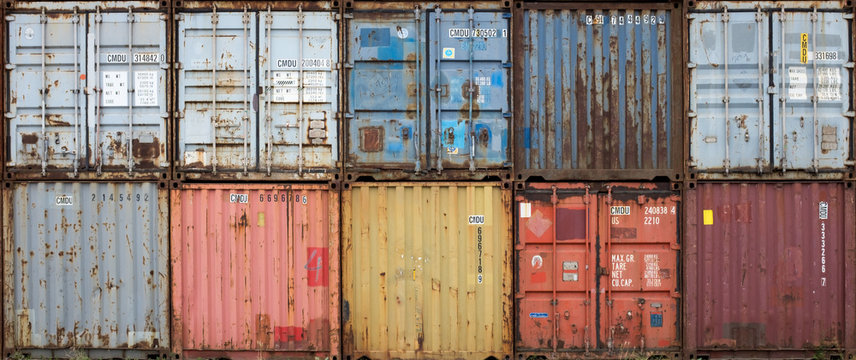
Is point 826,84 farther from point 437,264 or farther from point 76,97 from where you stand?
point 76,97

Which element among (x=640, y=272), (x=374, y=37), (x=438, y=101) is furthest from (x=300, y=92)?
(x=640, y=272)

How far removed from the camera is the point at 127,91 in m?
9.25

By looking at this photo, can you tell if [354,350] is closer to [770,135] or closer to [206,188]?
[206,188]

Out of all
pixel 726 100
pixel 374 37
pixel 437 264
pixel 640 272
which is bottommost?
pixel 640 272

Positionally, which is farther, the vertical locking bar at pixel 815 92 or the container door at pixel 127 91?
the container door at pixel 127 91

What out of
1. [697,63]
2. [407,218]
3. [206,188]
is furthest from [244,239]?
[697,63]

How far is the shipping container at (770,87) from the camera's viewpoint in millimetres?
9180

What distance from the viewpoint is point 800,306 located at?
30.2 feet

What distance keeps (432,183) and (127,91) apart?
438 cm

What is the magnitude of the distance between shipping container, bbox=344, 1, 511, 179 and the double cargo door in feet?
8.88

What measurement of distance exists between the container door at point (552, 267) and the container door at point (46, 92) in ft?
20.5

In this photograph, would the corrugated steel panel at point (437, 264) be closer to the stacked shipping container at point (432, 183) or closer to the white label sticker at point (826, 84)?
the stacked shipping container at point (432, 183)

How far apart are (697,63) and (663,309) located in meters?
3.40

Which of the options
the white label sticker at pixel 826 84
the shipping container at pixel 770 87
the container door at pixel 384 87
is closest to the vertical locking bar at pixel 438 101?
the container door at pixel 384 87
